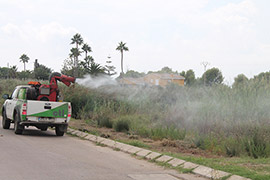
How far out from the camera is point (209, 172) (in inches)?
345

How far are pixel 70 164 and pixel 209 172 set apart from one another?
3519 millimetres

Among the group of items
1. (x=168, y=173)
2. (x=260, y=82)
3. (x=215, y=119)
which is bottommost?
(x=168, y=173)

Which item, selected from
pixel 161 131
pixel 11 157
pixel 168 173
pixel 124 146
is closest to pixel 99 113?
pixel 161 131

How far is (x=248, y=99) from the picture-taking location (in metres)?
14.2

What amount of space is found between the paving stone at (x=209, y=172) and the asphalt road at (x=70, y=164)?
267 millimetres

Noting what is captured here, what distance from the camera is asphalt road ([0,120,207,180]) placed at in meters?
8.42

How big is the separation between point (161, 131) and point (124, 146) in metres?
2.36

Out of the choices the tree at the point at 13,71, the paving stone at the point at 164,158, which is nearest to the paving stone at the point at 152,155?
A: the paving stone at the point at 164,158

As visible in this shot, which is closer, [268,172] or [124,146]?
[268,172]

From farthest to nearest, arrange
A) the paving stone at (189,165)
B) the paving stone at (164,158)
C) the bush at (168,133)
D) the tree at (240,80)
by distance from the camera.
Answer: the tree at (240,80) → the bush at (168,133) → the paving stone at (164,158) → the paving stone at (189,165)

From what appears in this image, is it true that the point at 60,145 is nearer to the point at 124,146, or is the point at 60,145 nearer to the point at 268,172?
the point at 124,146

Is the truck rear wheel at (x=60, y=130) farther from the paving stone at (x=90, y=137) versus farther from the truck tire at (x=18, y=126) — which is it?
the truck tire at (x=18, y=126)

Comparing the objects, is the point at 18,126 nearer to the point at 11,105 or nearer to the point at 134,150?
the point at 11,105

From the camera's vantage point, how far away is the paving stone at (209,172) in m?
8.41
